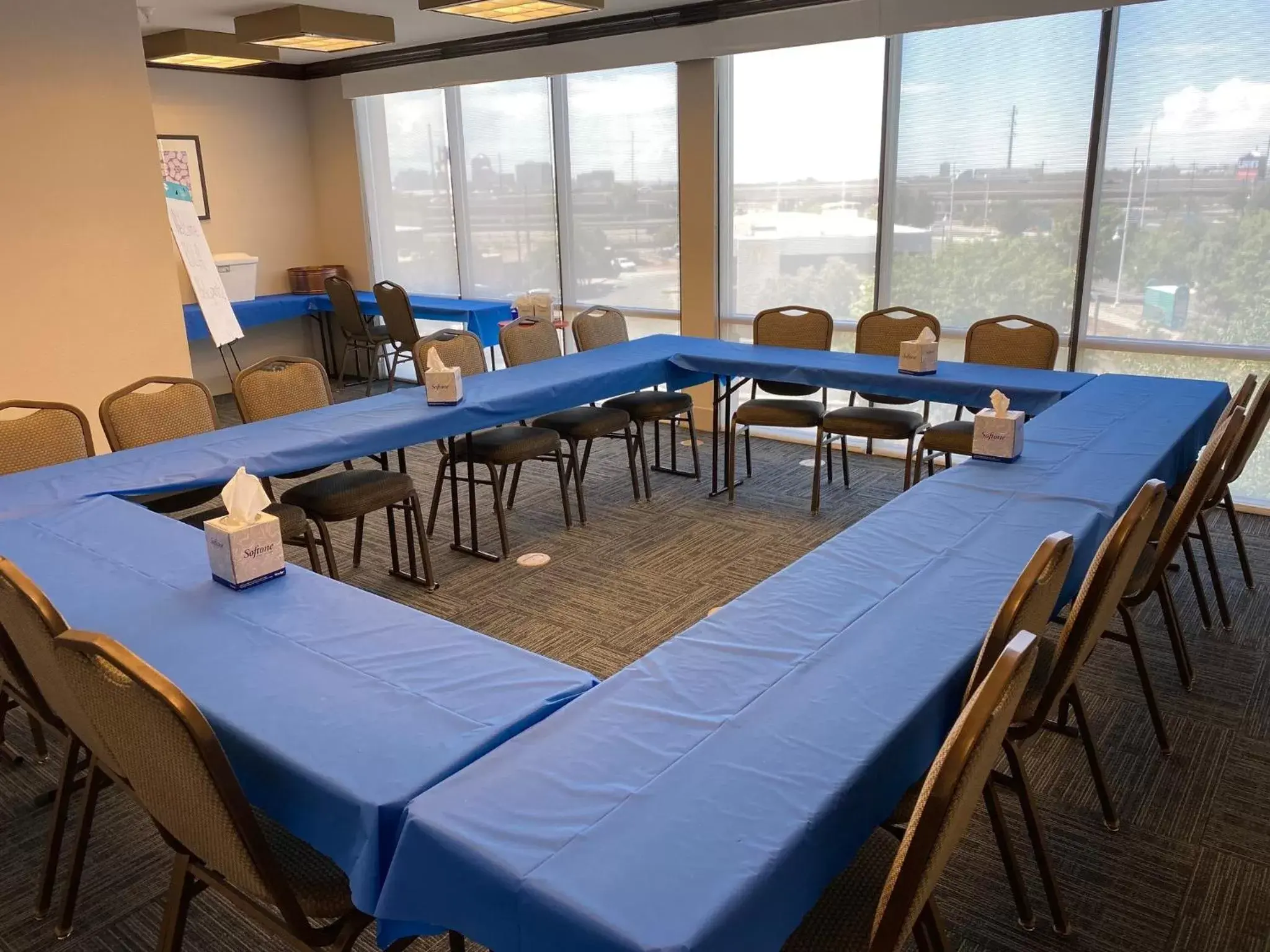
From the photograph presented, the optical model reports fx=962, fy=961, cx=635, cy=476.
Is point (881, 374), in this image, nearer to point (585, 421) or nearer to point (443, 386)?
point (585, 421)

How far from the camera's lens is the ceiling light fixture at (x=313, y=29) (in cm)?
532

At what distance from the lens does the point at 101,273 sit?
465 cm

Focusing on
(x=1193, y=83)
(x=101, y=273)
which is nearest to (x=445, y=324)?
(x=101, y=273)

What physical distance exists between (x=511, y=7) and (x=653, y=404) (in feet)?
6.57

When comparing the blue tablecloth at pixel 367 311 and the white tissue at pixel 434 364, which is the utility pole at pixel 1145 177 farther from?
the blue tablecloth at pixel 367 311

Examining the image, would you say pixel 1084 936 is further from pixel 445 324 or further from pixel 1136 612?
pixel 445 324

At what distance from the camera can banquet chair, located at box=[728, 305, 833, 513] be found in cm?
478

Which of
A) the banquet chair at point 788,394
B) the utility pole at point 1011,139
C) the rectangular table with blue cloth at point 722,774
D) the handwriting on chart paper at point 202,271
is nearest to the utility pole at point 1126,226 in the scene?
the utility pole at point 1011,139

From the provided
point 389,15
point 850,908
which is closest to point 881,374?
point 850,908

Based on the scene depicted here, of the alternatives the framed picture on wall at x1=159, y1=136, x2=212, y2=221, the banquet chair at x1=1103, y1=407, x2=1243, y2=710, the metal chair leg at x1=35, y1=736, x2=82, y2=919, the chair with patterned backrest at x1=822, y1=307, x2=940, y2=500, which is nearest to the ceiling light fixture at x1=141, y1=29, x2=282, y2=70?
the framed picture on wall at x1=159, y1=136, x2=212, y2=221

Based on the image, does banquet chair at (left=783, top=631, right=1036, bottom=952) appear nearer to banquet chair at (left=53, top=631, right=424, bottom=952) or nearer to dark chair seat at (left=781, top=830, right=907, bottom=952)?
dark chair seat at (left=781, top=830, right=907, bottom=952)

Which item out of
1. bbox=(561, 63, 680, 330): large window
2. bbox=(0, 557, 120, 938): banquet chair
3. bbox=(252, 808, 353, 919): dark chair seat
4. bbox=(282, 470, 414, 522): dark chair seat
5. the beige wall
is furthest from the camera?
bbox=(561, 63, 680, 330): large window

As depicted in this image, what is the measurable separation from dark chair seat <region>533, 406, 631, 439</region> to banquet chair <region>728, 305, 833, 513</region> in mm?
592

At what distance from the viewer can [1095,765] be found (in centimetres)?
237
